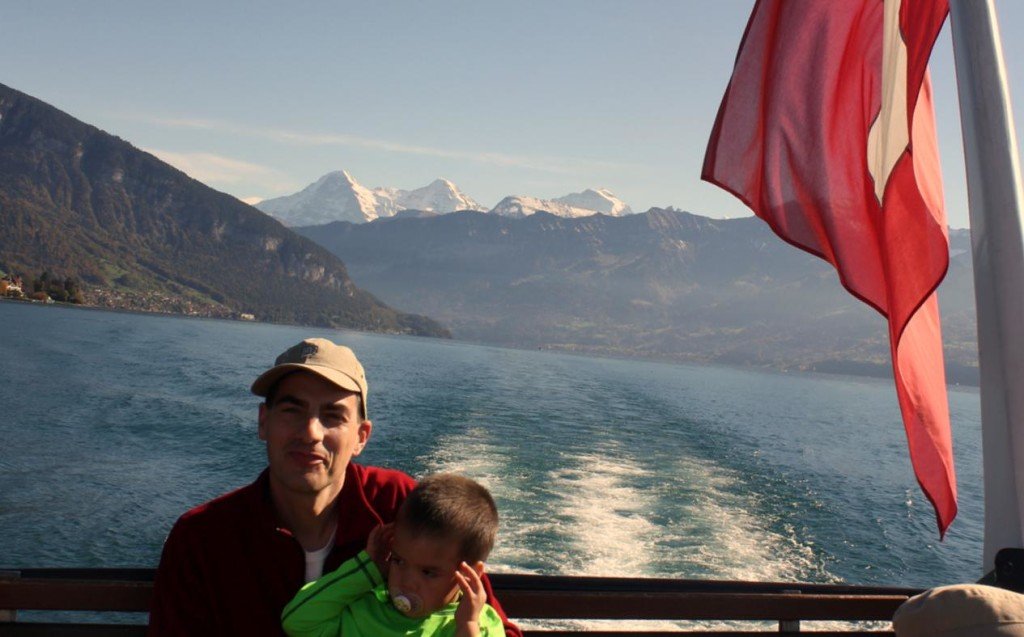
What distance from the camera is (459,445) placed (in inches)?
952

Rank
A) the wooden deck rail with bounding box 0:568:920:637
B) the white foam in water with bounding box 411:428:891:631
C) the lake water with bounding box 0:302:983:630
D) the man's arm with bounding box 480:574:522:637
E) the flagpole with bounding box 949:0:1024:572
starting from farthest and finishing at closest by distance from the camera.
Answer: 1. the lake water with bounding box 0:302:983:630
2. the white foam in water with bounding box 411:428:891:631
3. the flagpole with bounding box 949:0:1024:572
4. the man's arm with bounding box 480:574:522:637
5. the wooden deck rail with bounding box 0:568:920:637

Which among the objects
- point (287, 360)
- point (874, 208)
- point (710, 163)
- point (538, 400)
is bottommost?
point (538, 400)

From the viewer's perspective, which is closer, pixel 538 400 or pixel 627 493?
pixel 627 493

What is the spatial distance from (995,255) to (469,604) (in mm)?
2594

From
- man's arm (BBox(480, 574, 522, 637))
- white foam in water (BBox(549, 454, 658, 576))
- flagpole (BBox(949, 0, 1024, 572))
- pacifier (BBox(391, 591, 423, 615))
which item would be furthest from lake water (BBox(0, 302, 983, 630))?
pacifier (BBox(391, 591, 423, 615))

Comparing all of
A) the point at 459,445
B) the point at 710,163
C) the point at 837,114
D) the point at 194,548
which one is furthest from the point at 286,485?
the point at 459,445

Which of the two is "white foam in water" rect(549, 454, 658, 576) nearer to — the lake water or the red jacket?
the lake water

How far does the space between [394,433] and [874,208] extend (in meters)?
22.9

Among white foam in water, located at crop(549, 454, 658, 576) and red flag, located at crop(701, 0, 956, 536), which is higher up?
red flag, located at crop(701, 0, 956, 536)

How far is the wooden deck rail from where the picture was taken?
10.2ft

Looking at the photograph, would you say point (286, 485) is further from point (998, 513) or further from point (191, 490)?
point (191, 490)

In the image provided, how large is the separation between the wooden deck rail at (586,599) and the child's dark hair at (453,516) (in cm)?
59

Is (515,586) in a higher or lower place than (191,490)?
higher

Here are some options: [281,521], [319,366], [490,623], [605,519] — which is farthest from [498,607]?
[605,519]
